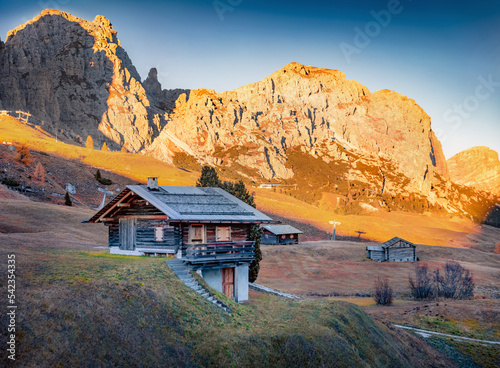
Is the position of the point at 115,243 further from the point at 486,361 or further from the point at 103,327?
the point at 486,361

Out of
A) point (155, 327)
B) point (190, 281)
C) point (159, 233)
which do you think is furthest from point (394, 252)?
point (155, 327)

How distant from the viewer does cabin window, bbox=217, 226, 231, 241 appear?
83.4 ft

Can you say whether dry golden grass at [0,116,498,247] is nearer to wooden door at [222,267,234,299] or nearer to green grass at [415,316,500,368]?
green grass at [415,316,500,368]

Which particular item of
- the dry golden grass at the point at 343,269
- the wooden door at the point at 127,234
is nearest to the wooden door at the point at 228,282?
the wooden door at the point at 127,234

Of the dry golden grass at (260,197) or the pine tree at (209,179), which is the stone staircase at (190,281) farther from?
the dry golden grass at (260,197)

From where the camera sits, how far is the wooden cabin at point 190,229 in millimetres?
23891

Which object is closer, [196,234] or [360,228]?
[196,234]

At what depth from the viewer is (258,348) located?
1573 cm

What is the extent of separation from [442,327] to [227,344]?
1986 cm

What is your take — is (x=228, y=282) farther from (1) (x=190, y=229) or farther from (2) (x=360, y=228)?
(2) (x=360, y=228)

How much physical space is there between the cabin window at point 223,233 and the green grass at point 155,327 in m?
4.35

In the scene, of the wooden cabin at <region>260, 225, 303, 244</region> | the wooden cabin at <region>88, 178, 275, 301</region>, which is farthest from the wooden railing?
the wooden cabin at <region>260, 225, 303, 244</region>

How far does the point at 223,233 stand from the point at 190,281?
528 centimetres

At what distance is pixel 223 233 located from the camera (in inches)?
A: 1010
